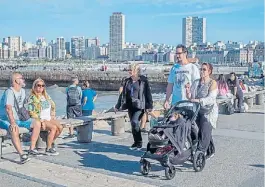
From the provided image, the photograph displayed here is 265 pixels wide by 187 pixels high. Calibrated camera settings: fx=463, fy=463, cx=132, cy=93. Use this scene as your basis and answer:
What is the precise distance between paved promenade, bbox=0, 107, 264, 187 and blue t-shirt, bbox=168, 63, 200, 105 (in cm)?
119

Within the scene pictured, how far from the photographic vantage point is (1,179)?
6.38 m

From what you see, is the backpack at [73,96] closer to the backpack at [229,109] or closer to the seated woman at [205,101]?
the seated woman at [205,101]

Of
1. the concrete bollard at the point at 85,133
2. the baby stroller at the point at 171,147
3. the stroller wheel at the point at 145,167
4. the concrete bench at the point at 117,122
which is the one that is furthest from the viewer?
the concrete bench at the point at 117,122

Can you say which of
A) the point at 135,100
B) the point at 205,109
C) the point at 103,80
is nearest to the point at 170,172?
the point at 205,109

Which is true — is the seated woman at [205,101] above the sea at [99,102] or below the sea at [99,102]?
above

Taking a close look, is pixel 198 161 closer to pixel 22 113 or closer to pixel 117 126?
pixel 22 113

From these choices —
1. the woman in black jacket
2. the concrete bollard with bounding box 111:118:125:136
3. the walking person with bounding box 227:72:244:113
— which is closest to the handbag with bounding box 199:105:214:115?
the woman in black jacket

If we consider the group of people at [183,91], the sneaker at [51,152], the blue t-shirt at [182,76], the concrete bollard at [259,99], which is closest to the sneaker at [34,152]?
the sneaker at [51,152]

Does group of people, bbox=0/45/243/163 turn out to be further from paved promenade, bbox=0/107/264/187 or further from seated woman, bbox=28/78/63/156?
paved promenade, bbox=0/107/264/187

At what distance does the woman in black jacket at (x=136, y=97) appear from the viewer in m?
8.37

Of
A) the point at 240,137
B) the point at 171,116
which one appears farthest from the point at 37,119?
the point at 240,137

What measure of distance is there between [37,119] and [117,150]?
1.61m

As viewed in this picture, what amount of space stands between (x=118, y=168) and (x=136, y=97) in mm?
1709

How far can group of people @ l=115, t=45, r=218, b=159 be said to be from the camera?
725 centimetres
